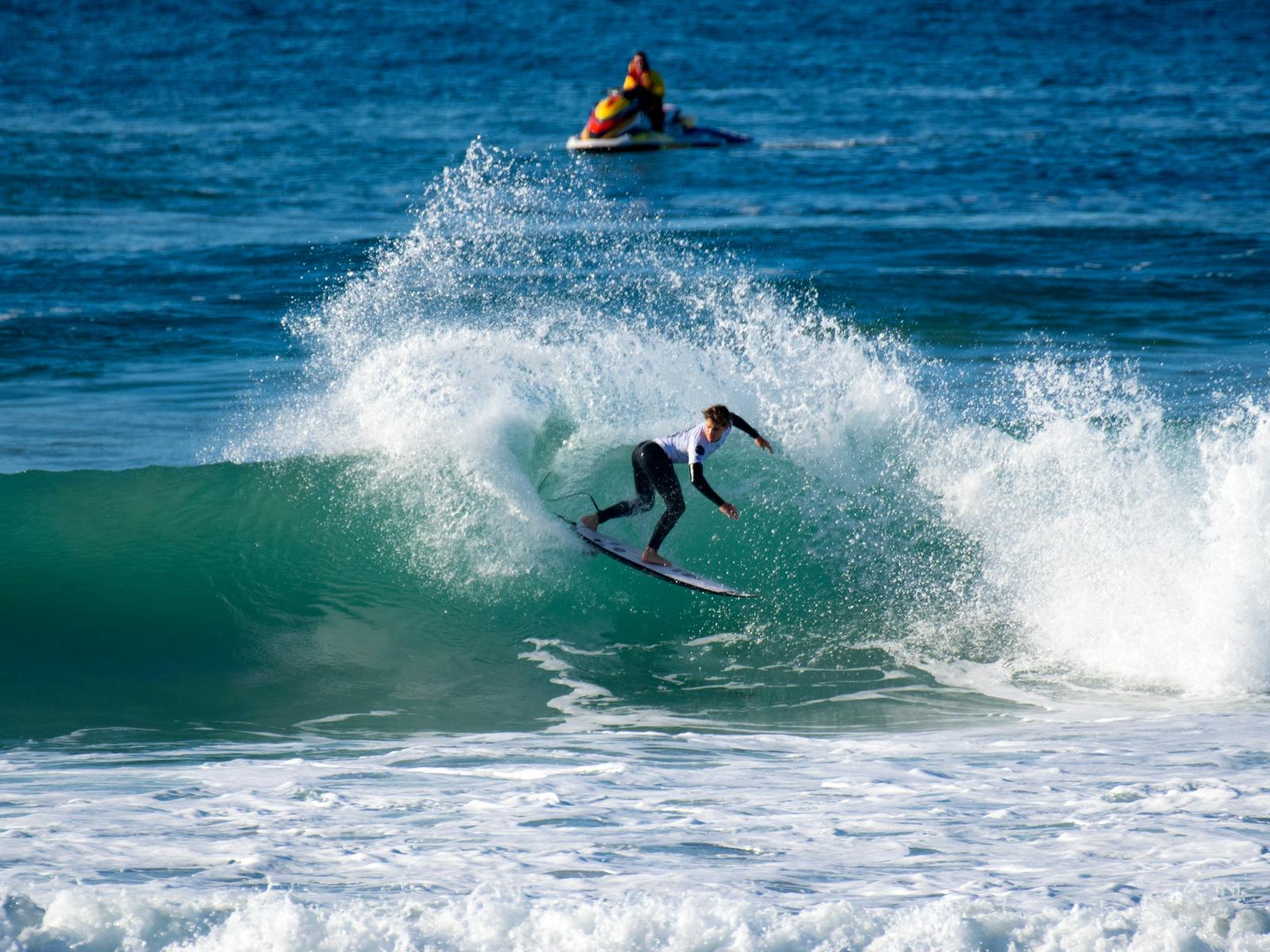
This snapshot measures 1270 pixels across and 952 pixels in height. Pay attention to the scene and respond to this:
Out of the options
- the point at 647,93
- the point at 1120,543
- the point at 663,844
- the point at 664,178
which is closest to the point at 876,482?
the point at 1120,543

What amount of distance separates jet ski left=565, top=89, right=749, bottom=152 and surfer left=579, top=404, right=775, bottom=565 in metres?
22.0

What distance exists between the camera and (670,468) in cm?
911

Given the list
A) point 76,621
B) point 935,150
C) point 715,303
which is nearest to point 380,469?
point 76,621

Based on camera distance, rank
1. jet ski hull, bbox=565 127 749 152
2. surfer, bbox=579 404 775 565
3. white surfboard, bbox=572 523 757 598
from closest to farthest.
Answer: surfer, bbox=579 404 775 565
white surfboard, bbox=572 523 757 598
jet ski hull, bbox=565 127 749 152

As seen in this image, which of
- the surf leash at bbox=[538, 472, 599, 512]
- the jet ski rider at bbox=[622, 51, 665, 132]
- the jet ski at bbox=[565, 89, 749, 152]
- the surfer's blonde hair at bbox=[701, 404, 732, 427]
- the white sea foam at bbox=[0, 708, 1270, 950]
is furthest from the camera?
the jet ski rider at bbox=[622, 51, 665, 132]

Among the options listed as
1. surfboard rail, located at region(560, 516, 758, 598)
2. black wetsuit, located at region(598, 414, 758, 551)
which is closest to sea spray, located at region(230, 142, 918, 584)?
surfboard rail, located at region(560, 516, 758, 598)

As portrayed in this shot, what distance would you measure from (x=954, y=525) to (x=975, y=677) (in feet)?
6.63

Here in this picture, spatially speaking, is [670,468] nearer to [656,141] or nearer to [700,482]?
[700,482]

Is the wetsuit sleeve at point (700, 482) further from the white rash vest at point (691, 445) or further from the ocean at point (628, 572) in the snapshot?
the ocean at point (628, 572)

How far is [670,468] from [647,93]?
2340 centimetres

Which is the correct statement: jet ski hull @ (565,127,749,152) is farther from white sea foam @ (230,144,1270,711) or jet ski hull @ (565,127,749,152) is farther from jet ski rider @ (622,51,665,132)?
white sea foam @ (230,144,1270,711)

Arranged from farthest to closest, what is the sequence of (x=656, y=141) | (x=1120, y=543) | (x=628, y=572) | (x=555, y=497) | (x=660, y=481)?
(x=656, y=141) < (x=555, y=497) < (x=628, y=572) < (x=1120, y=543) < (x=660, y=481)

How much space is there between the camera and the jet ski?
98.8 ft

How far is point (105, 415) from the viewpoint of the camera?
13.9 metres
